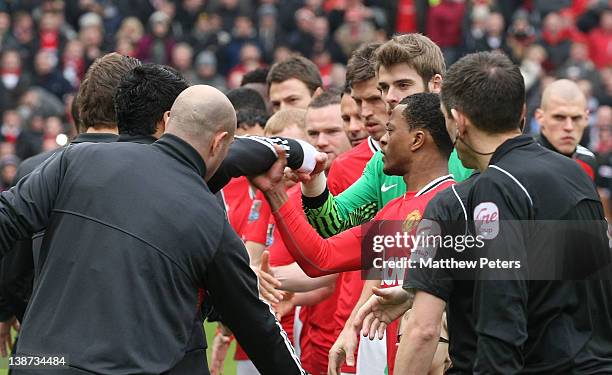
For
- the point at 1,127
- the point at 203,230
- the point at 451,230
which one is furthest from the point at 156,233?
the point at 1,127

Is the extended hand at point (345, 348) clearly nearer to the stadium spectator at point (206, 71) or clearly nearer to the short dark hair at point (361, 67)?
the short dark hair at point (361, 67)

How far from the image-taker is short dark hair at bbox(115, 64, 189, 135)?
493 centimetres

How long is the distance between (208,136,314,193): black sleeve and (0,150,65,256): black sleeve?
0.89m

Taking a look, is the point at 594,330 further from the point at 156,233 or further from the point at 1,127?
the point at 1,127

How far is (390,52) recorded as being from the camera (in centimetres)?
623

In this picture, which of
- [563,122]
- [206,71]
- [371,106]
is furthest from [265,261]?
[206,71]

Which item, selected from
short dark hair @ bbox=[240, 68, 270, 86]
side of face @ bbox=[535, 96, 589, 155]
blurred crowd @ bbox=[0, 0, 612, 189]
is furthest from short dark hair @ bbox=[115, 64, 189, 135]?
blurred crowd @ bbox=[0, 0, 612, 189]

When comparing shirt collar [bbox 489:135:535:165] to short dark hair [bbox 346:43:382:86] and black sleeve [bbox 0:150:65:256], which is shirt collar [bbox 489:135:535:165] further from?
short dark hair [bbox 346:43:382:86]

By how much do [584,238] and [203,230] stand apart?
150 centimetres

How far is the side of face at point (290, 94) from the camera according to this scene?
29.6ft

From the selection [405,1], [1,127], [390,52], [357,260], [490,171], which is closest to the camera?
[490,171]

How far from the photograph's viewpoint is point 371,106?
6781 mm

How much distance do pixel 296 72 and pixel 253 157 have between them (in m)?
3.81

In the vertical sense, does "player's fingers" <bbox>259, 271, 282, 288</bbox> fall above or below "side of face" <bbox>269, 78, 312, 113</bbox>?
below
